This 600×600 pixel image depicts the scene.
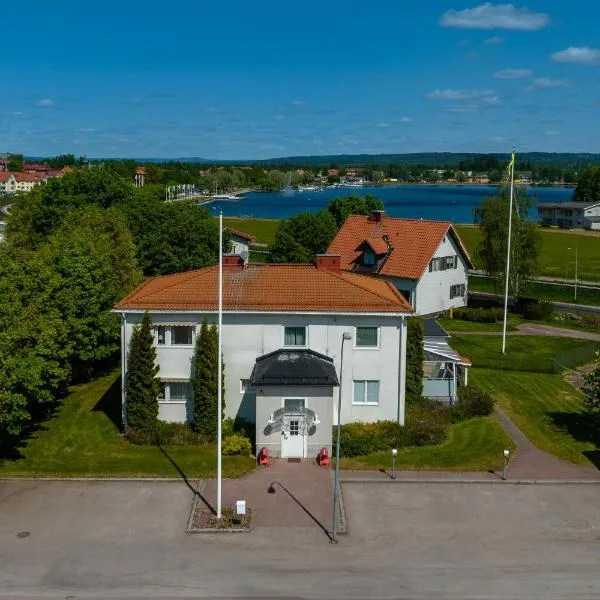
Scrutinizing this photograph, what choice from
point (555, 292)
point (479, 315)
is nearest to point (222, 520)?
point (479, 315)

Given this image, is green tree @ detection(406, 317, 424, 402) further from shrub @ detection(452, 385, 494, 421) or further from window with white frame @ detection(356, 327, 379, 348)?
shrub @ detection(452, 385, 494, 421)

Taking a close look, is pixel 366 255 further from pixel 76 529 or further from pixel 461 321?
pixel 76 529

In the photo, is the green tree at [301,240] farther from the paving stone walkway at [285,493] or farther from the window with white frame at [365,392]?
the paving stone walkway at [285,493]

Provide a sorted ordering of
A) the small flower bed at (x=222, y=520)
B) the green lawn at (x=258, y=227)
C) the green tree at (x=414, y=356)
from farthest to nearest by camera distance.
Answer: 1. the green lawn at (x=258, y=227)
2. the green tree at (x=414, y=356)
3. the small flower bed at (x=222, y=520)

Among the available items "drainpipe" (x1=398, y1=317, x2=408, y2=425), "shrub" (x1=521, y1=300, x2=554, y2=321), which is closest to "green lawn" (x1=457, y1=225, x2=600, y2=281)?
"shrub" (x1=521, y1=300, x2=554, y2=321)

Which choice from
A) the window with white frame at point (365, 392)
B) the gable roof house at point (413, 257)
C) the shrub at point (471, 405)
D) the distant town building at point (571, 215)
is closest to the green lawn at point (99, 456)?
the window with white frame at point (365, 392)

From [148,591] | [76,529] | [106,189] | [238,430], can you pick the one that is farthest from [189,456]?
[106,189]
